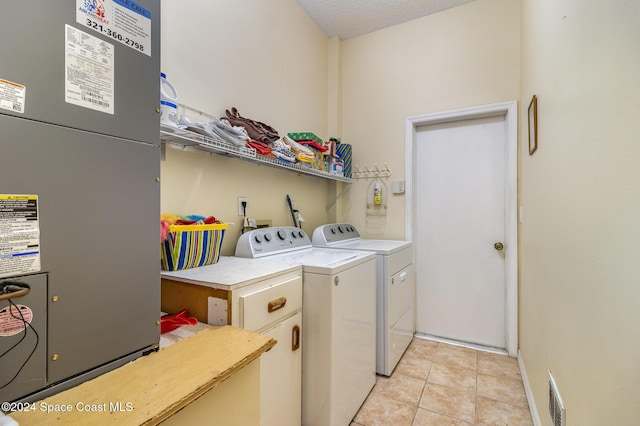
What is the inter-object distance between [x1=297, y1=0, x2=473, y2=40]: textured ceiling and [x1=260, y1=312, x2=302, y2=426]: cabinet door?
257cm

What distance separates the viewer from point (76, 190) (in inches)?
25.7

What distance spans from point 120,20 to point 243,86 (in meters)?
1.34

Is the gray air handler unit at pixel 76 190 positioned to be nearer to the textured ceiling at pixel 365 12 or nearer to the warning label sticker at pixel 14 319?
the warning label sticker at pixel 14 319

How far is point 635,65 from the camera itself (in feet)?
2.08

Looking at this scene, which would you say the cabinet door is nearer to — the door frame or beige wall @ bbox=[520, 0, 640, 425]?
beige wall @ bbox=[520, 0, 640, 425]

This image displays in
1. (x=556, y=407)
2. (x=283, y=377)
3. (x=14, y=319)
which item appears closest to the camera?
(x=14, y=319)

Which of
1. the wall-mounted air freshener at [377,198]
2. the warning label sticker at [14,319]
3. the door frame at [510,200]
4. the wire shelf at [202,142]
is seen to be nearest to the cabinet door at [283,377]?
the warning label sticker at [14,319]

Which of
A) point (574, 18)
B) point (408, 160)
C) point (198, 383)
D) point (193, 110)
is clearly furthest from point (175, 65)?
point (408, 160)

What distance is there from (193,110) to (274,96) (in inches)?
32.3

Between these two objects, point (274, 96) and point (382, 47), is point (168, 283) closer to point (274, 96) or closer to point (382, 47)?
point (274, 96)

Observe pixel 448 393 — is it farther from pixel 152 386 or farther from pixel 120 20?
pixel 120 20

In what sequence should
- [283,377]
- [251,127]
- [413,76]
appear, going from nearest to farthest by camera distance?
[283,377], [251,127], [413,76]

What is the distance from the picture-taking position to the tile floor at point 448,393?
1671mm

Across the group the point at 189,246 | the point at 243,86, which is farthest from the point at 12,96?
the point at 243,86
